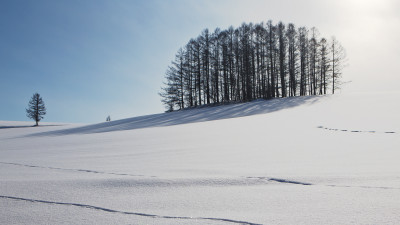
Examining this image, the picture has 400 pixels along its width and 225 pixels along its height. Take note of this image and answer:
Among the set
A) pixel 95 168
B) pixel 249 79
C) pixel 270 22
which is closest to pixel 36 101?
pixel 249 79

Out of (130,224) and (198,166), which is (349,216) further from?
(198,166)

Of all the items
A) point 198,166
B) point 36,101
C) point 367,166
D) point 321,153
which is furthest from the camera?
point 36,101

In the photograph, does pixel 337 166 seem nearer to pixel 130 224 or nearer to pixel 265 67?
pixel 130 224

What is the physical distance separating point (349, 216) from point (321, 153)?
1913mm

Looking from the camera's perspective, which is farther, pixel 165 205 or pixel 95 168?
pixel 95 168

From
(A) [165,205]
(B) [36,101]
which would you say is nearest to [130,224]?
(A) [165,205]

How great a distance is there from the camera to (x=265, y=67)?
25141 millimetres

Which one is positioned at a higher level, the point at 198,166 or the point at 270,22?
the point at 270,22

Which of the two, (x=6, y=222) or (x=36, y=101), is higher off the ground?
(x=36, y=101)

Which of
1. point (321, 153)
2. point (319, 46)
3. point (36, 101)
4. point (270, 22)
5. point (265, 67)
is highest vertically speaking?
point (270, 22)

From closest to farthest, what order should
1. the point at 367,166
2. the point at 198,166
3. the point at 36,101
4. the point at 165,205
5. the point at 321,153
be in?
the point at 165,205, the point at 367,166, the point at 198,166, the point at 321,153, the point at 36,101

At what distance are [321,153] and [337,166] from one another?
76cm

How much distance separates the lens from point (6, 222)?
1.09 metres

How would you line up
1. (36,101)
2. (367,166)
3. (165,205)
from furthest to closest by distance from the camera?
(36,101) → (367,166) → (165,205)
